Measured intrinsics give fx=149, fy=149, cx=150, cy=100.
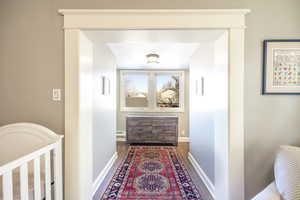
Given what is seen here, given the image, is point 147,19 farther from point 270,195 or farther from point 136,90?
point 136,90

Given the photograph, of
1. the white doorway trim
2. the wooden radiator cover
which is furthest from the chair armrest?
the wooden radiator cover

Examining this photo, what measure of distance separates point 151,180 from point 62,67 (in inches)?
75.5

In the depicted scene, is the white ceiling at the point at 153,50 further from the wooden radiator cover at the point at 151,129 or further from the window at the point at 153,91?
the wooden radiator cover at the point at 151,129

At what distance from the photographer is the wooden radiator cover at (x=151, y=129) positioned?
400 centimetres

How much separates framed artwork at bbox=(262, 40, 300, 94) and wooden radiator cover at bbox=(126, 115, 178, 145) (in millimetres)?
2747

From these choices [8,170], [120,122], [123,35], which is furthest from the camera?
[120,122]

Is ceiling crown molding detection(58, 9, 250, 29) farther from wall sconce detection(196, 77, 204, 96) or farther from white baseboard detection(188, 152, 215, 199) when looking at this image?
white baseboard detection(188, 152, 215, 199)

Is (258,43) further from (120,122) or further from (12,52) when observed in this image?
(120,122)

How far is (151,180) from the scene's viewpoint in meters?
2.22

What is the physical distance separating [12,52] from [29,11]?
1.40 feet

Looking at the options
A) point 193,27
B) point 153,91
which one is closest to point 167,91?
point 153,91

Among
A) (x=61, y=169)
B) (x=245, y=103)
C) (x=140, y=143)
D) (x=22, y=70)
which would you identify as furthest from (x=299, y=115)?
(x=140, y=143)

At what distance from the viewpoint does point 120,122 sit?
15.0 ft

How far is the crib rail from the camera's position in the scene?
2.81 ft
